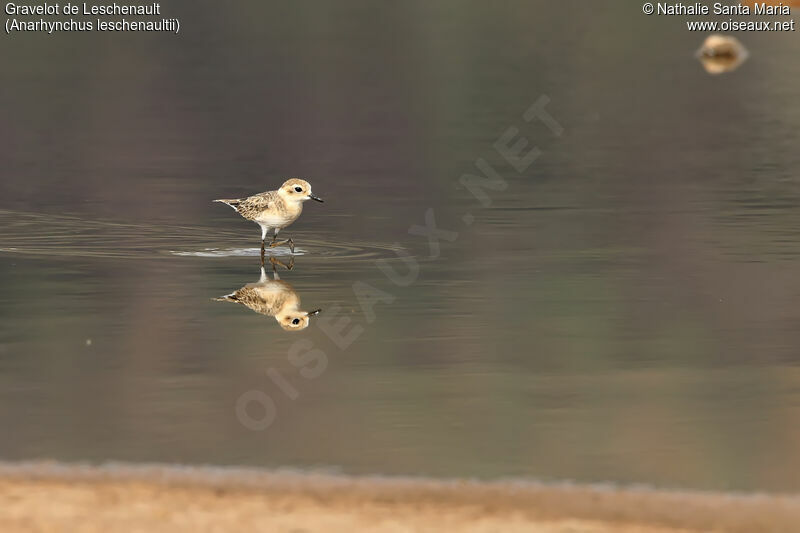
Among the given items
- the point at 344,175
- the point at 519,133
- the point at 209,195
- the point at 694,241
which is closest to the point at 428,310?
the point at 694,241

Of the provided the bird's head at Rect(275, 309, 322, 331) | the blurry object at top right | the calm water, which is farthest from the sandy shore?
the blurry object at top right

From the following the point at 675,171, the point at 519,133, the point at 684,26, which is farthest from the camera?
the point at 684,26

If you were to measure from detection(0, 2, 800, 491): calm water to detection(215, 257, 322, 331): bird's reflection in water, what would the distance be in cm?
15

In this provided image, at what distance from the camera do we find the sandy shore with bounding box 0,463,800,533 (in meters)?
10.6

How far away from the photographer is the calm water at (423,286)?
43.0 ft

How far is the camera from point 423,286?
19.1 meters

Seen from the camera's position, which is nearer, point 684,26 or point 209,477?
point 209,477

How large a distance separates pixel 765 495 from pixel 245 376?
16.4ft

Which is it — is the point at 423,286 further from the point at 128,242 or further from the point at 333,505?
the point at 333,505

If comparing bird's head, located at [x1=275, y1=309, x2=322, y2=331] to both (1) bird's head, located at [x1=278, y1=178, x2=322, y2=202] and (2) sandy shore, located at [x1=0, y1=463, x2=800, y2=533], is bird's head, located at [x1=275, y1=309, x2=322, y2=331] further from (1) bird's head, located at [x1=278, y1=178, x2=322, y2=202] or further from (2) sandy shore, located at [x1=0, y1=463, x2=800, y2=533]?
(2) sandy shore, located at [x1=0, y1=463, x2=800, y2=533]

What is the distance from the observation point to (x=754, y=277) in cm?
1975

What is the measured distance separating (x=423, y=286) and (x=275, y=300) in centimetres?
172

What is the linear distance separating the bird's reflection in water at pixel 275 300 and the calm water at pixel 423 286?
0.15 m

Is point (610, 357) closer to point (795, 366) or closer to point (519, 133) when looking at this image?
point (795, 366)
